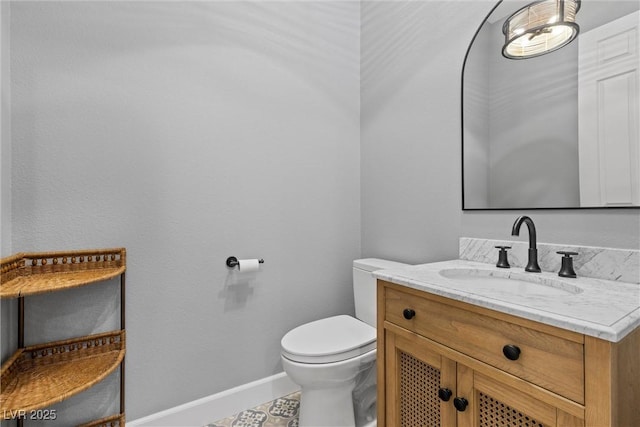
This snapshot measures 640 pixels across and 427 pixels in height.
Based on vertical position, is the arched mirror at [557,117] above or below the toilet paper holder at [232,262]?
above

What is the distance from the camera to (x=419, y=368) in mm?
1077

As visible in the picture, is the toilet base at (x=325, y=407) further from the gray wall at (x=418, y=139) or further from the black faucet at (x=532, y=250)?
the black faucet at (x=532, y=250)

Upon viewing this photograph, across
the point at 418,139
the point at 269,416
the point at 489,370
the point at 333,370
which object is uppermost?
the point at 418,139

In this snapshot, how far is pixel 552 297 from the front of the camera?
0.86m

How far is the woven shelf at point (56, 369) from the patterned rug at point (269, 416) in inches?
26.0

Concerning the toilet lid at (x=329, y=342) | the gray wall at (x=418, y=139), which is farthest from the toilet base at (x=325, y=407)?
the gray wall at (x=418, y=139)

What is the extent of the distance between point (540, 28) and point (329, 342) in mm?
1623

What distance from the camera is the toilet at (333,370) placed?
135 cm

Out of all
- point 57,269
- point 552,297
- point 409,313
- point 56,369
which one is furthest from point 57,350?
point 552,297

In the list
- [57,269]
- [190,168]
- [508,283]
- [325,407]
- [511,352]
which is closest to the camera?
[511,352]

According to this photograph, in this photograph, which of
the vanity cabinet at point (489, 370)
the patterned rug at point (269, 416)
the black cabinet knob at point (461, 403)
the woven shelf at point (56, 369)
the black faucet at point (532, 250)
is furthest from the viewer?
the patterned rug at point (269, 416)

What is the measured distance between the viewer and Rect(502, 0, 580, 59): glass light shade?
120 cm

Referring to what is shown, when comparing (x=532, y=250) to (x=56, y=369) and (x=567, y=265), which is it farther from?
(x=56, y=369)

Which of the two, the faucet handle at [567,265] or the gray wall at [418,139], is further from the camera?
A: the gray wall at [418,139]
